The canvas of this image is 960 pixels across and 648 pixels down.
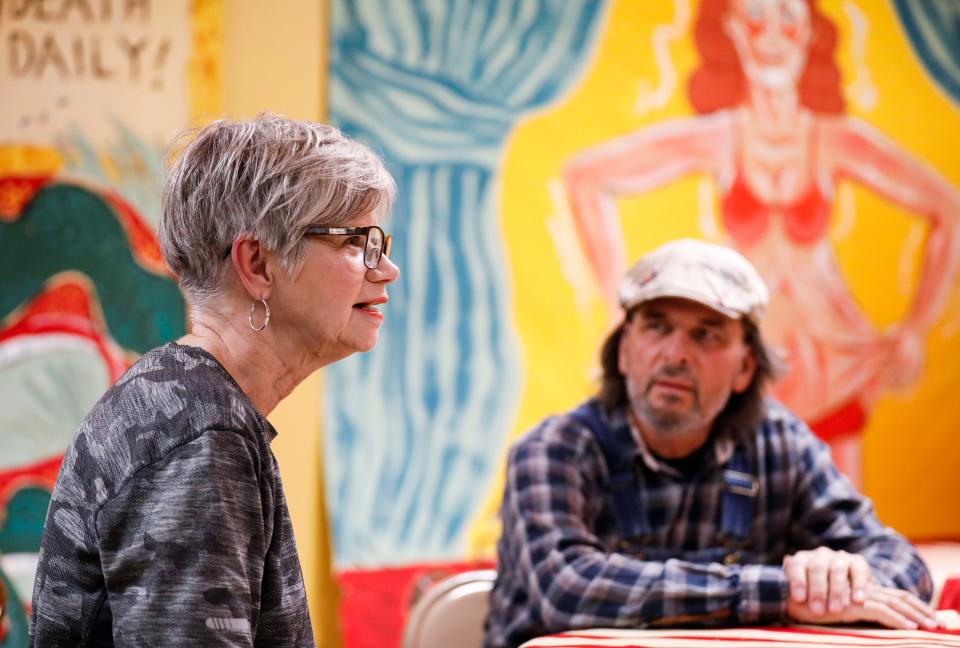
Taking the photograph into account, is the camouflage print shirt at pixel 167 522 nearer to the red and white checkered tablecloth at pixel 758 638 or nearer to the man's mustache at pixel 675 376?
the red and white checkered tablecloth at pixel 758 638

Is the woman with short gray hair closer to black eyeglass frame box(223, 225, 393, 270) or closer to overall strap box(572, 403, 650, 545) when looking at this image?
black eyeglass frame box(223, 225, 393, 270)

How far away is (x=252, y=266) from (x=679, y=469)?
4.14 ft

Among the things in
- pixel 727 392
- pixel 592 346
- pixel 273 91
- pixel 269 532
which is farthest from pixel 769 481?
pixel 273 91

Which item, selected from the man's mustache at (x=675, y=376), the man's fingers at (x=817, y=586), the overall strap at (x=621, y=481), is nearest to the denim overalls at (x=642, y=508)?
the overall strap at (x=621, y=481)

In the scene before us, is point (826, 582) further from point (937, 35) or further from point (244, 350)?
point (937, 35)

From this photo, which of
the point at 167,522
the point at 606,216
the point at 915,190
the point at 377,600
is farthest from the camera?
the point at 915,190

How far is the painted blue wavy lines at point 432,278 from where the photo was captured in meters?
3.29

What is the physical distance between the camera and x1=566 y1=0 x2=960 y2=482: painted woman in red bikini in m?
3.60

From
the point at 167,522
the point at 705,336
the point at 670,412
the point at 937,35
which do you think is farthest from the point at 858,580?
the point at 937,35

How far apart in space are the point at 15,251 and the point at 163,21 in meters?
0.73

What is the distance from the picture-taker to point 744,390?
2521 mm

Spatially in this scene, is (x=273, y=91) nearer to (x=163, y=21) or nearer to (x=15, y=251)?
(x=163, y=21)

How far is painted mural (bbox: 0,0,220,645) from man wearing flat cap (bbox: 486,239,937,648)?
136cm

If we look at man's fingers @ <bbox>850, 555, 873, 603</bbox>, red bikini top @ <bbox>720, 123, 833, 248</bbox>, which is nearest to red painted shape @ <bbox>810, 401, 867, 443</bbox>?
red bikini top @ <bbox>720, 123, 833, 248</bbox>
